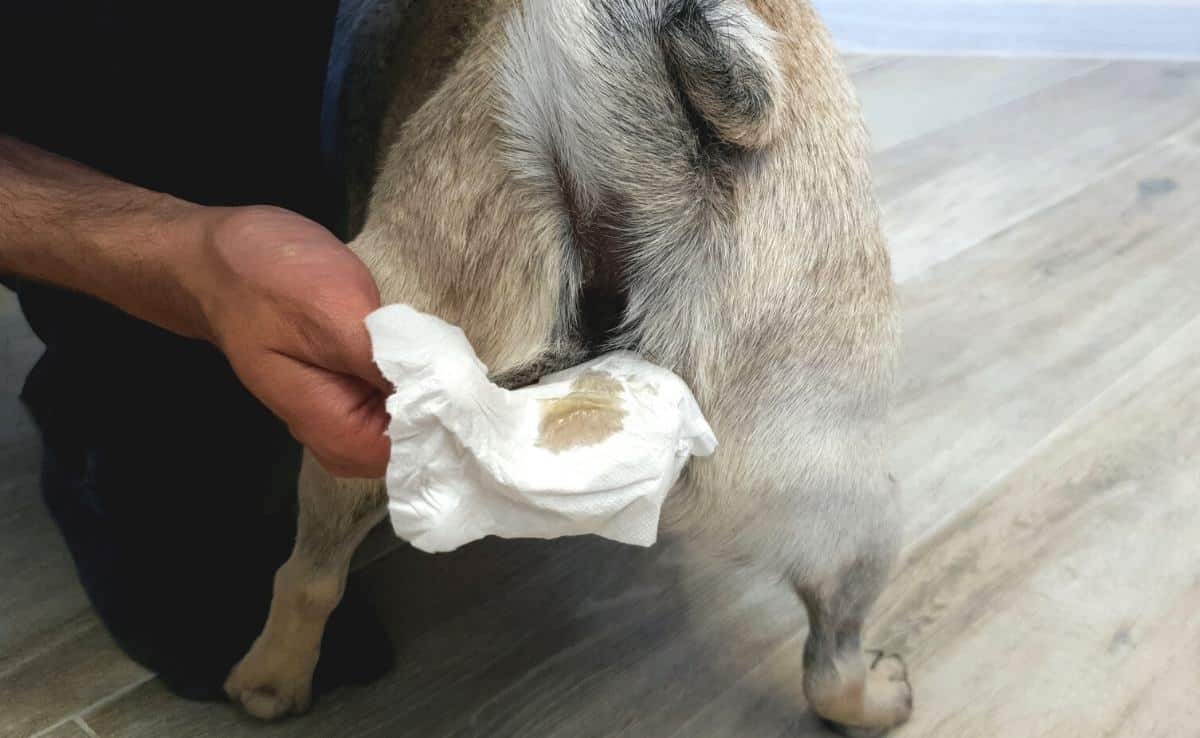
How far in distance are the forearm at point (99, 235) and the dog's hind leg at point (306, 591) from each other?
0.17 meters

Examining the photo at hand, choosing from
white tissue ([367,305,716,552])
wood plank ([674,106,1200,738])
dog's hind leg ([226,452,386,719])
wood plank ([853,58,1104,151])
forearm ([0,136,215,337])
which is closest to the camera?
white tissue ([367,305,716,552])

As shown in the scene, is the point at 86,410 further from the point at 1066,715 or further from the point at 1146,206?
the point at 1146,206

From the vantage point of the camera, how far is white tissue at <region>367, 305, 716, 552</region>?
26.2 inches

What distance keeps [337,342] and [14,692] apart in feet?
2.07

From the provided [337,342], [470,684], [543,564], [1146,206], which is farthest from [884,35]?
[337,342]

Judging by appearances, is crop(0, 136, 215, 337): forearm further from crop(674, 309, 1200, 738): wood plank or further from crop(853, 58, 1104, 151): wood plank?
crop(853, 58, 1104, 151): wood plank

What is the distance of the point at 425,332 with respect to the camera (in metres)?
0.68

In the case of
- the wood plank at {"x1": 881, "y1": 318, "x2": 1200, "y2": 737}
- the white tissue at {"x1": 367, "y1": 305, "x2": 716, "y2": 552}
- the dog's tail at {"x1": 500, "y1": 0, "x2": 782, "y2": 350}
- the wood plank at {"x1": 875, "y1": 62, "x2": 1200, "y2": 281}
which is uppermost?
the dog's tail at {"x1": 500, "y1": 0, "x2": 782, "y2": 350}

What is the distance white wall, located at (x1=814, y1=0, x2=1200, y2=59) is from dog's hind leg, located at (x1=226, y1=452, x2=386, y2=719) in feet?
7.05

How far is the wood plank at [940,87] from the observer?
7.88 feet

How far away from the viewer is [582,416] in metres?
0.71

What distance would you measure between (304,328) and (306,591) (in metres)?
0.36

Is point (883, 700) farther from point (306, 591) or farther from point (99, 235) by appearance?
point (99, 235)

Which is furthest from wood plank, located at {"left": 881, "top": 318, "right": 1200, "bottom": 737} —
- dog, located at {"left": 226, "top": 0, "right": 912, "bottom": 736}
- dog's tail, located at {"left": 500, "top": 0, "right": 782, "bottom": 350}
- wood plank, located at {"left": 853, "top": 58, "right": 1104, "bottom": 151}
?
wood plank, located at {"left": 853, "top": 58, "right": 1104, "bottom": 151}
